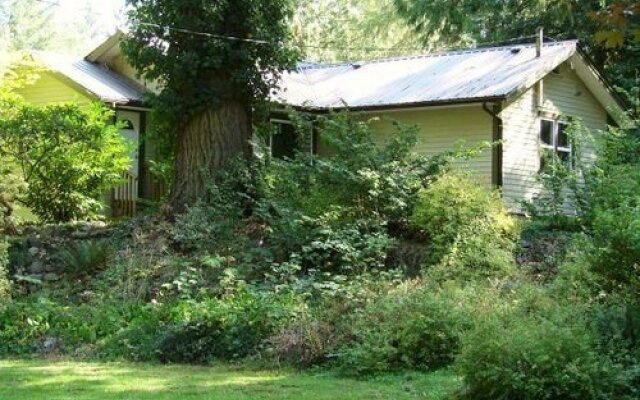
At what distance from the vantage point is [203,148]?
16.5m

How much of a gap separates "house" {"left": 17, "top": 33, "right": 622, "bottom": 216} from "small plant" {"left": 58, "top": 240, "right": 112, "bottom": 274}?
582 cm

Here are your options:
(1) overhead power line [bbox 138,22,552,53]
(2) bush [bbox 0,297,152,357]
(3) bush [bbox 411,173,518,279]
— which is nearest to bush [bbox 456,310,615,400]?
(2) bush [bbox 0,297,152,357]

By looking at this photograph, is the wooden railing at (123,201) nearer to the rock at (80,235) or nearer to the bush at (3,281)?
the rock at (80,235)

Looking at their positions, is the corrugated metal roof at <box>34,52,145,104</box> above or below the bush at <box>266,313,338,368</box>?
above

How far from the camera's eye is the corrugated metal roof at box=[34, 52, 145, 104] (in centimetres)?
2127

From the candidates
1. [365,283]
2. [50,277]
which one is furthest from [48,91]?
[365,283]

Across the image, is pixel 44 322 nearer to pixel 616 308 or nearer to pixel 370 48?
pixel 616 308

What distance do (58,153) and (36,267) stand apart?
132 inches

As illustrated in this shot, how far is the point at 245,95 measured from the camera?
16.8 metres

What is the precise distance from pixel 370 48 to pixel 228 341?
105 ft

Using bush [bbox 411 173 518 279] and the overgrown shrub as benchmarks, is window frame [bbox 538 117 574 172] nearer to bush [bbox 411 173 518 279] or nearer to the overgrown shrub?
bush [bbox 411 173 518 279]

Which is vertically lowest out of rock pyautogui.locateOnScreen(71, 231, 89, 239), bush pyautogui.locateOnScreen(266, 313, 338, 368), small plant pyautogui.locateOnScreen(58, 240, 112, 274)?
bush pyautogui.locateOnScreen(266, 313, 338, 368)

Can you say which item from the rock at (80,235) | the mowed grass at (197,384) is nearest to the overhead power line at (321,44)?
the rock at (80,235)

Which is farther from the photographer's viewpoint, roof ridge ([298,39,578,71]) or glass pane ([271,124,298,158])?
glass pane ([271,124,298,158])
